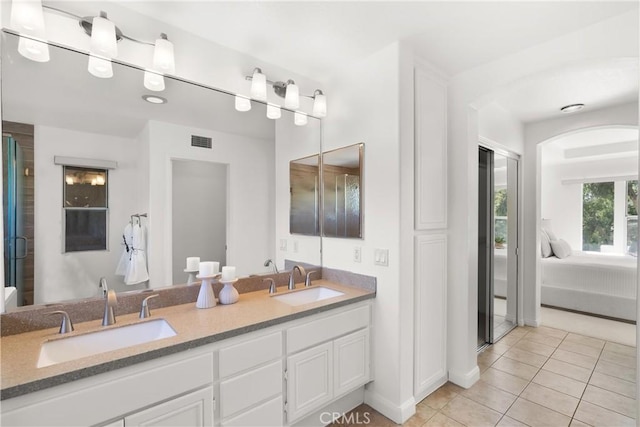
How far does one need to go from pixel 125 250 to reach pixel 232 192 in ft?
2.48

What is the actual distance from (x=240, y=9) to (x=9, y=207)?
1540 millimetres

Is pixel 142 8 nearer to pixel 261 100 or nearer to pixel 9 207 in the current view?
pixel 261 100

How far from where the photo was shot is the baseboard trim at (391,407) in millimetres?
1997

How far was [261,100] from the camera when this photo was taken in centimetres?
217

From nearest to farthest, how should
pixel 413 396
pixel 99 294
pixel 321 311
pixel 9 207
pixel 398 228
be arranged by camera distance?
pixel 9 207
pixel 99 294
pixel 321 311
pixel 398 228
pixel 413 396

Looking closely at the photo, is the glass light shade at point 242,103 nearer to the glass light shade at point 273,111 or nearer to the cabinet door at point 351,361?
the glass light shade at point 273,111

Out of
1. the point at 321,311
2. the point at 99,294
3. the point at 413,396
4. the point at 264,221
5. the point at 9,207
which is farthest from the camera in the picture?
the point at 264,221

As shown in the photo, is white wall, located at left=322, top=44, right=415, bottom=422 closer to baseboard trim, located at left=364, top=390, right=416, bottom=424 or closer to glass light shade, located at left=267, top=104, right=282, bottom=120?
baseboard trim, located at left=364, top=390, right=416, bottom=424

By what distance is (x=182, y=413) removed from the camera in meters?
1.31

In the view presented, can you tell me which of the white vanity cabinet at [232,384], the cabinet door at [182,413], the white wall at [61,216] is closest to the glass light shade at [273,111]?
the white wall at [61,216]

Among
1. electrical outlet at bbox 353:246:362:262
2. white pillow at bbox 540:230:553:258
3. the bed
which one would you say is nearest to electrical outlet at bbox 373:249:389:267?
electrical outlet at bbox 353:246:362:262

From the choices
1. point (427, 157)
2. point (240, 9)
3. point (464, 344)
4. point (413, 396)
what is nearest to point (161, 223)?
point (240, 9)

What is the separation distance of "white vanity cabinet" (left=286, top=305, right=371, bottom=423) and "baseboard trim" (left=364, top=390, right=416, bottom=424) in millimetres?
182
